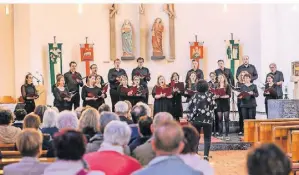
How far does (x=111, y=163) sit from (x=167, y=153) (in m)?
0.67

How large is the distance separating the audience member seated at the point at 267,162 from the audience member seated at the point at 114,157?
1.15 m

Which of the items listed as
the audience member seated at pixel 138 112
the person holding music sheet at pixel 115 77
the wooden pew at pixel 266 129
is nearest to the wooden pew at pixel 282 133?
the wooden pew at pixel 266 129

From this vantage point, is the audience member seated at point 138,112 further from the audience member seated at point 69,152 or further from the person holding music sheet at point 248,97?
the person holding music sheet at point 248,97

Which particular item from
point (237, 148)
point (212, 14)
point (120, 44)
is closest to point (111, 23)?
point (120, 44)

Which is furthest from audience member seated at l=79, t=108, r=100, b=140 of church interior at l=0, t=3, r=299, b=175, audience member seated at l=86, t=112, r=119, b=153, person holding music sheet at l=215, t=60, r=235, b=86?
church interior at l=0, t=3, r=299, b=175

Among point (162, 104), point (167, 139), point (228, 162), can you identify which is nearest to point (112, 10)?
point (162, 104)

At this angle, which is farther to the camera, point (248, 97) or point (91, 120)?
point (248, 97)

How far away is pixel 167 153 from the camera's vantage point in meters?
2.52

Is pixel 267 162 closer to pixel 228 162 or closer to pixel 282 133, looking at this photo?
pixel 282 133

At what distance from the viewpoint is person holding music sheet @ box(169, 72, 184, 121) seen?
10539 mm

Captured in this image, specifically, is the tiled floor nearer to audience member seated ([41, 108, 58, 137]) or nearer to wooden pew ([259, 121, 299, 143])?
wooden pew ([259, 121, 299, 143])

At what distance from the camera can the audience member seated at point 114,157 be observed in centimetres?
308

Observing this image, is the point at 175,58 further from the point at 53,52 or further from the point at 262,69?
the point at 53,52

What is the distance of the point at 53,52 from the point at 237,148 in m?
5.71
